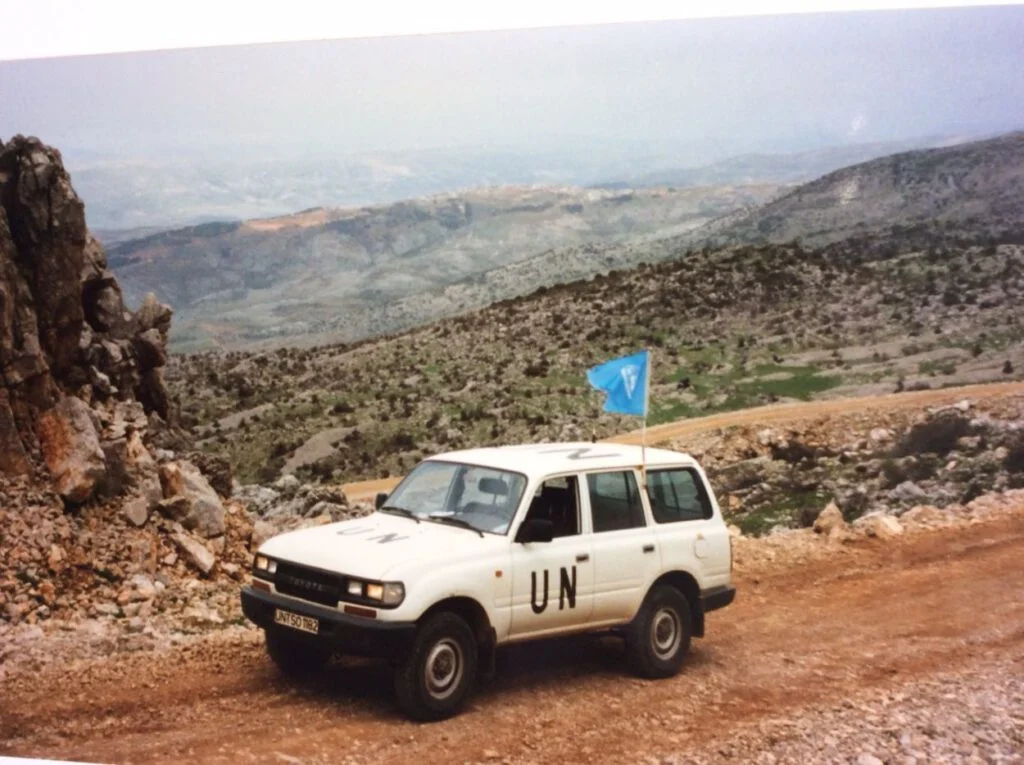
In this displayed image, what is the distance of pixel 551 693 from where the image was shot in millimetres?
8016

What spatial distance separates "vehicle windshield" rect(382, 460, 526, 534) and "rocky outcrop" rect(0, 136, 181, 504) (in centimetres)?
467

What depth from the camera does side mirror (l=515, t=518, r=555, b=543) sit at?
7.61 metres

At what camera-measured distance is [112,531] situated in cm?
1132

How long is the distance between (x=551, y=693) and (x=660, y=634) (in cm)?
122

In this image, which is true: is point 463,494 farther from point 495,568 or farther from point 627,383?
point 627,383

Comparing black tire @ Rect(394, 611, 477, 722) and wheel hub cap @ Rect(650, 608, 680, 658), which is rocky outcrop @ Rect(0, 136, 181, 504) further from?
wheel hub cap @ Rect(650, 608, 680, 658)

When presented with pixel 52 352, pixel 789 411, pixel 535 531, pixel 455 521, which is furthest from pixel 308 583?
pixel 789 411

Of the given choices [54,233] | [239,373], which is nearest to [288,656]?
[54,233]

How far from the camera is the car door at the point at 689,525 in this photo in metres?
8.79

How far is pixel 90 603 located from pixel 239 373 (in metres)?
10.8

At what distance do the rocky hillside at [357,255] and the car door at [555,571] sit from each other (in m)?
9.79

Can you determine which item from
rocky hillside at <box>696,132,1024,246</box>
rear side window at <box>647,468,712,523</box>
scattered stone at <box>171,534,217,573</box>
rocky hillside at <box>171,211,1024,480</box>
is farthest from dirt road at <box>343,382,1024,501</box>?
rear side window at <box>647,468,712,523</box>

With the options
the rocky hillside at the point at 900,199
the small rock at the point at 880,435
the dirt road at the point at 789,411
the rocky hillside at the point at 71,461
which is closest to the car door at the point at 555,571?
the rocky hillside at the point at 71,461

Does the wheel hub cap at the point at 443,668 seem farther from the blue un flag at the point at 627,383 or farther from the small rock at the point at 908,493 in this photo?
the small rock at the point at 908,493
